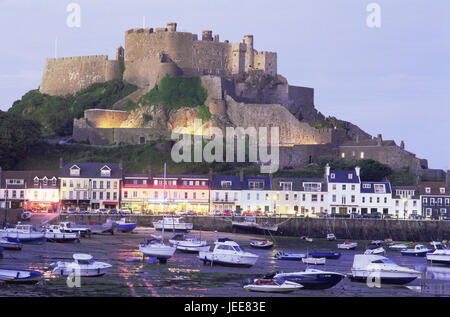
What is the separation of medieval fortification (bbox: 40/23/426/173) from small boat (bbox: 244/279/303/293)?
53.6 m

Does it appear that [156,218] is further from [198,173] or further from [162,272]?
[162,272]

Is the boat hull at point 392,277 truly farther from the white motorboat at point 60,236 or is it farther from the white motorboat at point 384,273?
the white motorboat at point 60,236

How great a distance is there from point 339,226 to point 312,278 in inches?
1282

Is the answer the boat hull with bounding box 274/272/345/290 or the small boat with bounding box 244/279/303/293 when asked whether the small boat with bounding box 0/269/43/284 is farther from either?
the boat hull with bounding box 274/272/345/290

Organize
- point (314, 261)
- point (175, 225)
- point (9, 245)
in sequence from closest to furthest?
1. point (314, 261)
2. point (9, 245)
3. point (175, 225)

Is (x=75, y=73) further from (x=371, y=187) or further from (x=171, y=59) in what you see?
(x=371, y=187)

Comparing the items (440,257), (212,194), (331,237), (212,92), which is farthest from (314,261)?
(212,92)

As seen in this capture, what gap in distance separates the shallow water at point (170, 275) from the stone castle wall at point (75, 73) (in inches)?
2025

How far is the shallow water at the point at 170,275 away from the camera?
3669cm

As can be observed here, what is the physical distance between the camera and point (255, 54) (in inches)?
4183

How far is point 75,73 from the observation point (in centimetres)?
10981

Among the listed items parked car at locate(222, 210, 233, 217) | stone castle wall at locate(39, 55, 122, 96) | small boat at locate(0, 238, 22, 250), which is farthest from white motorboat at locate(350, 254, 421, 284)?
stone castle wall at locate(39, 55, 122, 96)
